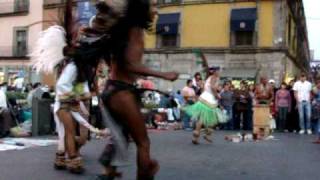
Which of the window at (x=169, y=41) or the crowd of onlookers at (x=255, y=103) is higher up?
the window at (x=169, y=41)

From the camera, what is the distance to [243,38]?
35.2 m

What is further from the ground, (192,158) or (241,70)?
(241,70)

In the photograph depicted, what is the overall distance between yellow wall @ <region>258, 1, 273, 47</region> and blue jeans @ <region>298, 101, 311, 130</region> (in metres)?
16.5

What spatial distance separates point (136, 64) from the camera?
215 inches

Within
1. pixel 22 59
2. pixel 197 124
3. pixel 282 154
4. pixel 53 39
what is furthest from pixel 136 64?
pixel 22 59

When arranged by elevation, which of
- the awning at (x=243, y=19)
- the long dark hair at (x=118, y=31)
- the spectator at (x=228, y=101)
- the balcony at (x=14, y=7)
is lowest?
the spectator at (x=228, y=101)

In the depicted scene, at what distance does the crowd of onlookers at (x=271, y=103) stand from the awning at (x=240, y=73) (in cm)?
1315

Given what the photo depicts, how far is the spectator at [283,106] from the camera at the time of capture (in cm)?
1873

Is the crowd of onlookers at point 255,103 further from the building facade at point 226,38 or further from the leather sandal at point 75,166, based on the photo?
the building facade at point 226,38

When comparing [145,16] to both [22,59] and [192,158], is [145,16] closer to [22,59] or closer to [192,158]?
[192,158]

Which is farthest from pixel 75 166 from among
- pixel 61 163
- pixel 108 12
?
pixel 108 12

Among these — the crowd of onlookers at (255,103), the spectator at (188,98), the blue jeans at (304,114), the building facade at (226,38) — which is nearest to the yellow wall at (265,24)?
the building facade at (226,38)

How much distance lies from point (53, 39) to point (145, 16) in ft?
8.05

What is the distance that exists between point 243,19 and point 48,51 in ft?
90.7
